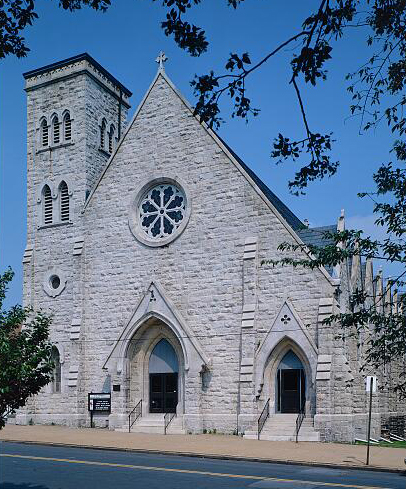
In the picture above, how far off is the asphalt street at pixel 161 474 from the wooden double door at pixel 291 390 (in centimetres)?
757

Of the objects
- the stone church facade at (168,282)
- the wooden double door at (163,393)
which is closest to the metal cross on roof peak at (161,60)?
the stone church facade at (168,282)

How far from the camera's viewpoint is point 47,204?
3462cm

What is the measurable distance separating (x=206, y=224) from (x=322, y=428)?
9565mm

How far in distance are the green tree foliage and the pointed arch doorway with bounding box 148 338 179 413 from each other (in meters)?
17.2

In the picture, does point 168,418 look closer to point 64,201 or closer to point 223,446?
point 223,446

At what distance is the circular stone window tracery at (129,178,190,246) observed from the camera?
98.9ft

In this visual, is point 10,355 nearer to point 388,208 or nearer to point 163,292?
point 388,208

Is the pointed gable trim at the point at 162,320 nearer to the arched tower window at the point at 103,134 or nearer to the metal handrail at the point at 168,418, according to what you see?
the metal handrail at the point at 168,418

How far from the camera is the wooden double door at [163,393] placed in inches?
1152

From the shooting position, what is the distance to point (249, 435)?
25312 millimetres

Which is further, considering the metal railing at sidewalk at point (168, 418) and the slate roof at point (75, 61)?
the slate roof at point (75, 61)

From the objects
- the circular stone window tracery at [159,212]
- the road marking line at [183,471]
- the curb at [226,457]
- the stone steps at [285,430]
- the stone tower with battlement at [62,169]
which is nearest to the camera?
the road marking line at [183,471]

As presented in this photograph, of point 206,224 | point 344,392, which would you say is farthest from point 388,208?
point 206,224

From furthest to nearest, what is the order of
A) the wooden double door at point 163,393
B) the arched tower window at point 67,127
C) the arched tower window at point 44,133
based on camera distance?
1. the arched tower window at point 44,133
2. the arched tower window at point 67,127
3. the wooden double door at point 163,393
